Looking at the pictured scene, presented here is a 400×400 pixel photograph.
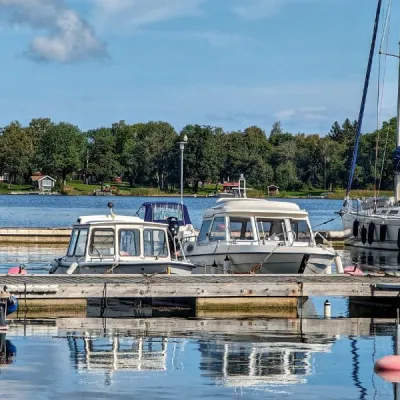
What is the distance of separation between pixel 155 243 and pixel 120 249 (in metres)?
1.09

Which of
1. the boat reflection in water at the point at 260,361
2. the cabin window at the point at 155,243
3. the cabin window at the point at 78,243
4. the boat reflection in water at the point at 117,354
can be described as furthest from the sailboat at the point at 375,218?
the boat reflection in water at the point at 117,354

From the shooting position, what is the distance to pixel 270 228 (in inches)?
1454

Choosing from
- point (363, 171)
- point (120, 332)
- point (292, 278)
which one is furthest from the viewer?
point (363, 171)

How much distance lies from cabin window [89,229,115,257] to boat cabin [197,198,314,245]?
4081 millimetres

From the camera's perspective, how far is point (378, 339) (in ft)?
89.9

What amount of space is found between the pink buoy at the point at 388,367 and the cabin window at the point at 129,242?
490 inches

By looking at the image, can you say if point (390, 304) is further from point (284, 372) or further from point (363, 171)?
point (363, 171)

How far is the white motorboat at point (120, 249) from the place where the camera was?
109 ft

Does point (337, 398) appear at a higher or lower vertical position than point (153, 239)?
lower

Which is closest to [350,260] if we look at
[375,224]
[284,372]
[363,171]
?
[375,224]

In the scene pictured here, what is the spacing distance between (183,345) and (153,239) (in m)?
8.67

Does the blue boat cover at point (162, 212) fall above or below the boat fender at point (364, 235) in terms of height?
above

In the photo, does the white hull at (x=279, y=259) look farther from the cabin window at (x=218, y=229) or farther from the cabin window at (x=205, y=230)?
the cabin window at (x=205, y=230)

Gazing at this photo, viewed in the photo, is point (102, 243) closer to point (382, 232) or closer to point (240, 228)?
point (240, 228)
